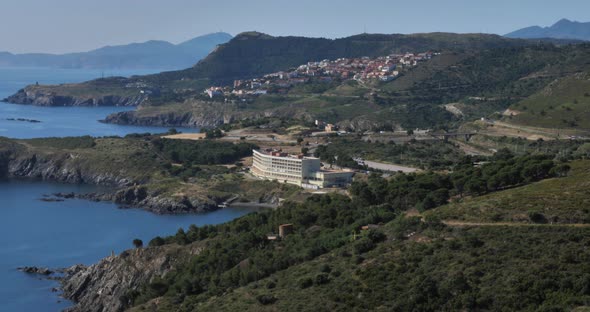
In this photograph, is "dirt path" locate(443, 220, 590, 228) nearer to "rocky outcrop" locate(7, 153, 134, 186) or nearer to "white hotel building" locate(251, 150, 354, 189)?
"white hotel building" locate(251, 150, 354, 189)

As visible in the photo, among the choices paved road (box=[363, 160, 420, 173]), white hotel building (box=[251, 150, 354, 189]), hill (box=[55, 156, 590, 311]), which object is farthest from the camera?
paved road (box=[363, 160, 420, 173])

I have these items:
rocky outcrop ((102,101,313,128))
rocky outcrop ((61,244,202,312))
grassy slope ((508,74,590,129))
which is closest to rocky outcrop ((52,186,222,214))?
rocky outcrop ((61,244,202,312))

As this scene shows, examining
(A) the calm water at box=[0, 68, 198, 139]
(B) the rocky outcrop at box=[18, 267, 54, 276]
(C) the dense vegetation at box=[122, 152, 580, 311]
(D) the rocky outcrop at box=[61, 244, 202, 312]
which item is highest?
(C) the dense vegetation at box=[122, 152, 580, 311]

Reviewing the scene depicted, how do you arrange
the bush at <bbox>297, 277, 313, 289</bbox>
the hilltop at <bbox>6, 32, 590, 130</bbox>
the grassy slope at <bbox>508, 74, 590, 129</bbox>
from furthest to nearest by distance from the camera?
the hilltop at <bbox>6, 32, 590, 130</bbox>
the grassy slope at <bbox>508, 74, 590, 129</bbox>
the bush at <bbox>297, 277, 313, 289</bbox>

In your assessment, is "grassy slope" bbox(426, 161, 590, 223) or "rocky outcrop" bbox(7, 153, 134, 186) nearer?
"grassy slope" bbox(426, 161, 590, 223)

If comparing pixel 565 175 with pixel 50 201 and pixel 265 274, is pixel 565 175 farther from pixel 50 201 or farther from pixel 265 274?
pixel 50 201

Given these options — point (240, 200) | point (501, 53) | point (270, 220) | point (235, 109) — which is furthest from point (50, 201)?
point (501, 53)

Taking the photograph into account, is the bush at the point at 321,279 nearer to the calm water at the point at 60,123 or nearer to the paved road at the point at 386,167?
the paved road at the point at 386,167
